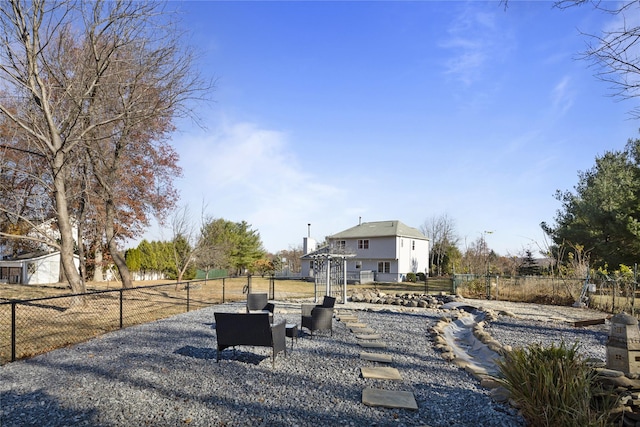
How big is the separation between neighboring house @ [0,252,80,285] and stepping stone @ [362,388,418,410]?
26.0 metres

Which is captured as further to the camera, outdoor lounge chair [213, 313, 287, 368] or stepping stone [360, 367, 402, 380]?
outdoor lounge chair [213, 313, 287, 368]

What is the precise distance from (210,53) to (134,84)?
2.52 meters

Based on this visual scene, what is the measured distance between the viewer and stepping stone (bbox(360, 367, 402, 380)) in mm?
4688

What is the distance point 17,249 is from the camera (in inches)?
1021

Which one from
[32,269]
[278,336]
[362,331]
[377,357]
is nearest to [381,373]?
[377,357]

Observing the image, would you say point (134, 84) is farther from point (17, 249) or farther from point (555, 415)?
point (17, 249)

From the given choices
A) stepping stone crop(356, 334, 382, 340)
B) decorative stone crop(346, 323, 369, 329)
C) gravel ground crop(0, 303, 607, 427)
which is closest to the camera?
gravel ground crop(0, 303, 607, 427)

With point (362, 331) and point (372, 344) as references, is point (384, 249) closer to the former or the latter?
point (362, 331)

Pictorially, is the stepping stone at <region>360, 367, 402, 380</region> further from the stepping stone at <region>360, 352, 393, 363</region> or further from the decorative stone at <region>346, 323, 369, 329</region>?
the decorative stone at <region>346, 323, 369, 329</region>

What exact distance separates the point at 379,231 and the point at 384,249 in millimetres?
1811

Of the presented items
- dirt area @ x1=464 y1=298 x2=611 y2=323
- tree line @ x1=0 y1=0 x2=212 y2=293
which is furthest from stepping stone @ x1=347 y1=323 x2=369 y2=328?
tree line @ x1=0 y1=0 x2=212 y2=293

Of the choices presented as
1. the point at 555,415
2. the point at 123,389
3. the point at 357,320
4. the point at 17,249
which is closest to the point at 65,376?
the point at 123,389

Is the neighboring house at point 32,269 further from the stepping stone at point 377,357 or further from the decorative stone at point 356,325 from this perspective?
the stepping stone at point 377,357

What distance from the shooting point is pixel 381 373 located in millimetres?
4859
